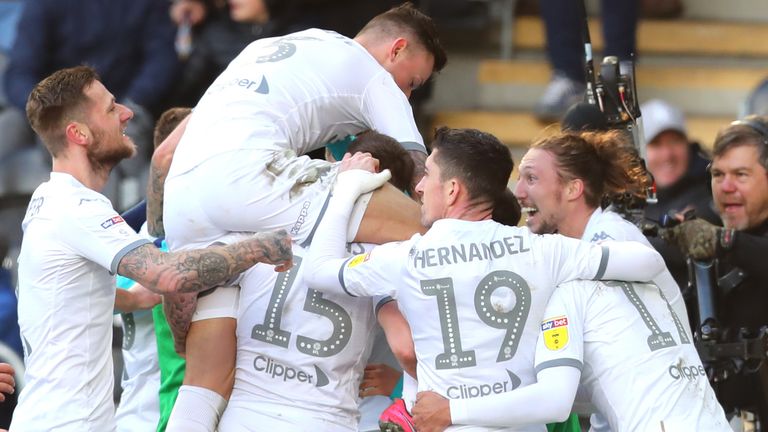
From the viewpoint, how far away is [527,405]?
4176 millimetres

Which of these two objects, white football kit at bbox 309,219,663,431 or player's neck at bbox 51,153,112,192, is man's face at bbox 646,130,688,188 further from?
player's neck at bbox 51,153,112,192

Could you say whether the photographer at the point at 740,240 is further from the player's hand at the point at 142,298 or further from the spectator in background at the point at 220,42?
the spectator in background at the point at 220,42

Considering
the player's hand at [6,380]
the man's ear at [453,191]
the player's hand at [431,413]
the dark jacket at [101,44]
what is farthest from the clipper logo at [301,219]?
the dark jacket at [101,44]

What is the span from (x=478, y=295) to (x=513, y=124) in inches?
192

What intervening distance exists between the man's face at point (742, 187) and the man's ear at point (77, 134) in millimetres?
2505

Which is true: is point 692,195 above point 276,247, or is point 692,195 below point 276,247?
below

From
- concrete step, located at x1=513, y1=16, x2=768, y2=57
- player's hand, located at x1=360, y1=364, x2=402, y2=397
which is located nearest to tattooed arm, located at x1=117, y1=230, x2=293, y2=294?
player's hand, located at x1=360, y1=364, x2=402, y2=397

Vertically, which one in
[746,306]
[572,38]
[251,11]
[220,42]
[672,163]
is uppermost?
[746,306]

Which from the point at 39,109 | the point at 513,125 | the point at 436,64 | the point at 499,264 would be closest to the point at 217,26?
the point at 513,125

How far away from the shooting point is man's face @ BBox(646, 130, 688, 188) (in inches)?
298

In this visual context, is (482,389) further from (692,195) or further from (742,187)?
(692,195)

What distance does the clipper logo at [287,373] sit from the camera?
4680 millimetres

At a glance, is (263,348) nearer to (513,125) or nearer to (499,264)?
(499,264)

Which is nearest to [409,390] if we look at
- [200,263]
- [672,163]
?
[200,263]
